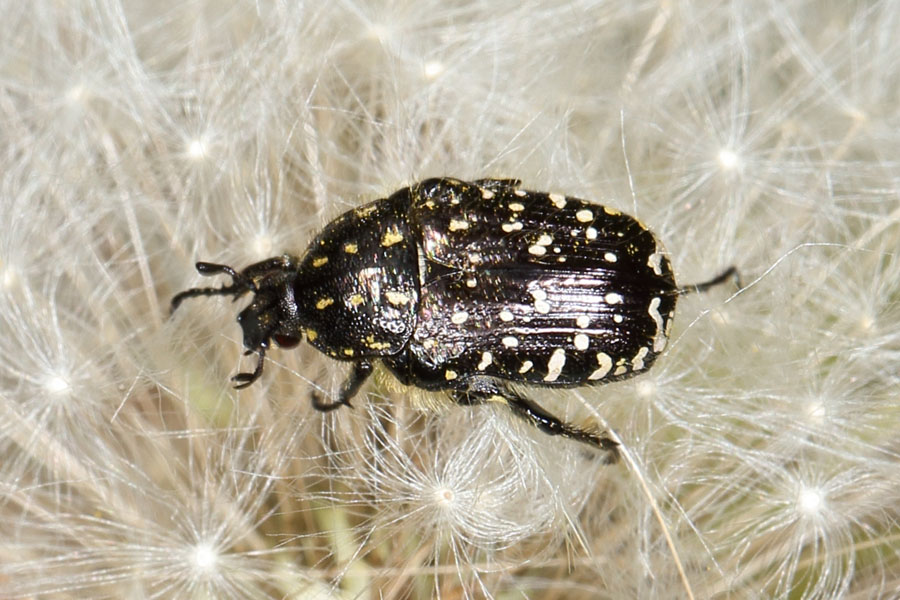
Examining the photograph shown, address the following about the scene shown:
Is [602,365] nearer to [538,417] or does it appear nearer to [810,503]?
[538,417]

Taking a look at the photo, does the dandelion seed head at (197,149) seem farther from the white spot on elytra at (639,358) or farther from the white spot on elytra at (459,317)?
the white spot on elytra at (639,358)

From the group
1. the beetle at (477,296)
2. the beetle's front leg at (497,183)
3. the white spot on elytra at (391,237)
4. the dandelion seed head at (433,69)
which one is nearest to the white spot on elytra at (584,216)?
the beetle at (477,296)

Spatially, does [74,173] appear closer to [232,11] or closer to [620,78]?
[232,11]

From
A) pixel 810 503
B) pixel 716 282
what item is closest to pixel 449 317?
pixel 716 282

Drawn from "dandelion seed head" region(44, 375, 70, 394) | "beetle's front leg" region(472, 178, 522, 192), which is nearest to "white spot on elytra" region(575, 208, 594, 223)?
"beetle's front leg" region(472, 178, 522, 192)

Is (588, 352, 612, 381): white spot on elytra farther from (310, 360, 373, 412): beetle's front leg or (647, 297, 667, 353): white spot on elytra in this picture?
(310, 360, 373, 412): beetle's front leg
